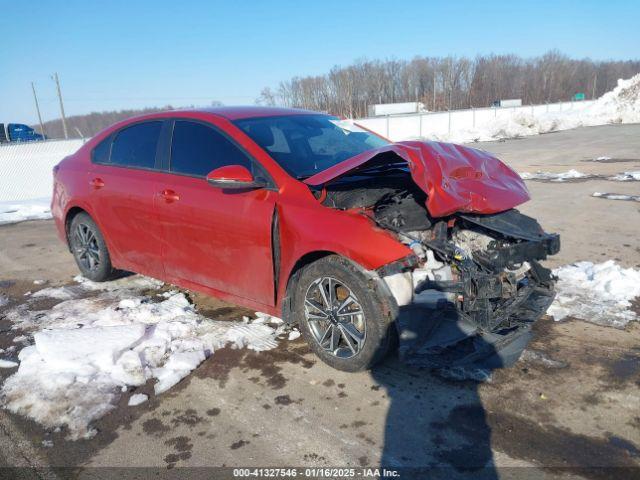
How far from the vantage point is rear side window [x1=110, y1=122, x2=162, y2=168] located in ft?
→ 14.8

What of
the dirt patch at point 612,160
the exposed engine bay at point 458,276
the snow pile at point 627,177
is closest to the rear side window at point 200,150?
the exposed engine bay at point 458,276

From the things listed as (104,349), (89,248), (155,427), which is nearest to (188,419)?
(155,427)

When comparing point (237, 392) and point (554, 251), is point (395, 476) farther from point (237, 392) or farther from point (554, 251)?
point (554, 251)

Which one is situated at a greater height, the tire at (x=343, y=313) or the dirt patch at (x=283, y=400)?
the tire at (x=343, y=313)

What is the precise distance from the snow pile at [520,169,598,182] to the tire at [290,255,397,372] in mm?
9521

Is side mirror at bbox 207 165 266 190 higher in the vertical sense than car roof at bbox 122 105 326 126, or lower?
lower

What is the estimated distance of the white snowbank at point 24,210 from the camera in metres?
10.2

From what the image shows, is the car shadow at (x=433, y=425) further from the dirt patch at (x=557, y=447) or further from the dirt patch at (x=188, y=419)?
the dirt patch at (x=188, y=419)

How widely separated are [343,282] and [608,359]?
1907 millimetres

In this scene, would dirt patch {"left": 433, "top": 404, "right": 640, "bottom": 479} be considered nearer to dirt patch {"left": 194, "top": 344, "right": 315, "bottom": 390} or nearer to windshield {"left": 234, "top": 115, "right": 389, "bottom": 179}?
dirt patch {"left": 194, "top": 344, "right": 315, "bottom": 390}

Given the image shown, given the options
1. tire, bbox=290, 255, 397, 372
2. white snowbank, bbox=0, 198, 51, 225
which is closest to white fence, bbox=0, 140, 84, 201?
white snowbank, bbox=0, 198, 51, 225

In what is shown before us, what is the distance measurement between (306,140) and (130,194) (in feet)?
5.56

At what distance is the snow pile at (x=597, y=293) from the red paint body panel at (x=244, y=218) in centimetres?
135

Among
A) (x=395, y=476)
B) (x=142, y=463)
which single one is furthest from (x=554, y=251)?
(x=142, y=463)
